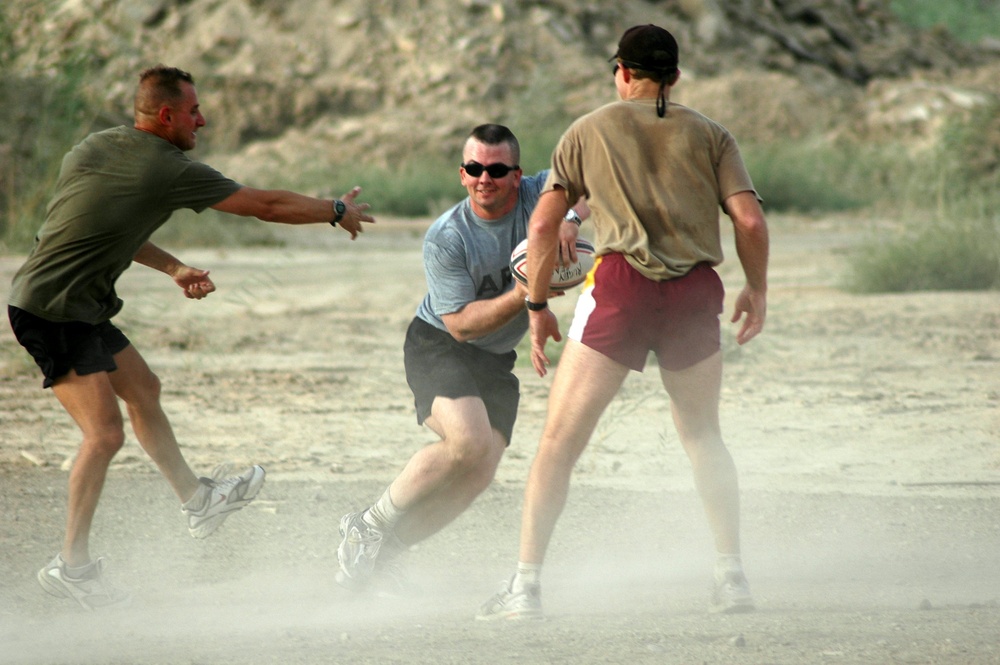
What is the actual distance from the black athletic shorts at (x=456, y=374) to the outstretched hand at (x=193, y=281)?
0.84 metres

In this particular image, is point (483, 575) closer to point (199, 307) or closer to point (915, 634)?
point (915, 634)

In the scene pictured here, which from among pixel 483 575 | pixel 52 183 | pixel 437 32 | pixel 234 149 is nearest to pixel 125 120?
pixel 234 149

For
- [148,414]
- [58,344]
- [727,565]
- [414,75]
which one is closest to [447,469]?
[727,565]

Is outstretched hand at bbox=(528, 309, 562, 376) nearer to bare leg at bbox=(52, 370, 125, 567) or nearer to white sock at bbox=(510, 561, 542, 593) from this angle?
white sock at bbox=(510, 561, 542, 593)

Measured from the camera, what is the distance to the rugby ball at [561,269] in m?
4.98

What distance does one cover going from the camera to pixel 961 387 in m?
9.31

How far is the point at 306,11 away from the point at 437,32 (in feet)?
11.0

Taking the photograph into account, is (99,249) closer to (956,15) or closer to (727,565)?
(727,565)

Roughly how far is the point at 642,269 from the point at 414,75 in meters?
28.9

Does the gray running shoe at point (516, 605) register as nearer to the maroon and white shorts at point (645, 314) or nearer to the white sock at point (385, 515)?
the white sock at point (385, 515)

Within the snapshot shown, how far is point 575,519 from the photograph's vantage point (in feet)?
21.3

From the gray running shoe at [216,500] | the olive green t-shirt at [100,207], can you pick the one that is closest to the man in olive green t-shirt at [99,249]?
the olive green t-shirt at [100,207]

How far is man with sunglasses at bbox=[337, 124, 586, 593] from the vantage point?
5137 millimetres

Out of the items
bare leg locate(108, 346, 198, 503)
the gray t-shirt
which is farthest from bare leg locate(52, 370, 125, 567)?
the gray t-shirt
